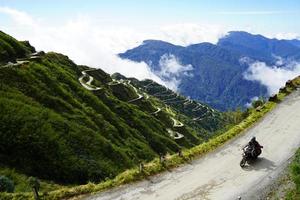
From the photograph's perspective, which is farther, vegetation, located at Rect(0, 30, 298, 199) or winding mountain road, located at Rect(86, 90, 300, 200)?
vegetation, located at Rect(0, 30, 298, 199)

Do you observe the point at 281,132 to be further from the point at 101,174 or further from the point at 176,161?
the point at 101,174

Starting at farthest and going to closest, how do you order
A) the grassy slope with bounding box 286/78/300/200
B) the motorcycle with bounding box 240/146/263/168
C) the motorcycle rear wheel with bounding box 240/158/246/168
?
the motorcycle with bounding box 240/146/263/168
the motorcycle rear wheel with bounding box 240/158/246/168
the grassy slope with bounding box 286/78/300/200

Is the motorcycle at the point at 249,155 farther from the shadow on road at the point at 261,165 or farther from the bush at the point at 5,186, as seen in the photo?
the bush at the point at 5,186

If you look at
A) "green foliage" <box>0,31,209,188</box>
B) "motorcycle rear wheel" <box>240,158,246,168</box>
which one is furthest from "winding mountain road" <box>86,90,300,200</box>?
"green foliage" <box>0,31,209,188</box>

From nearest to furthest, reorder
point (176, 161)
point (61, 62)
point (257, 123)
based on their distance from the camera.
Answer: point (176, 161)
point (257, 123)
point (61, 62)

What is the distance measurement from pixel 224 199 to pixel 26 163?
151ft

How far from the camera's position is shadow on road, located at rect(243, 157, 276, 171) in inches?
1497

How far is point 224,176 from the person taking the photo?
36.8m

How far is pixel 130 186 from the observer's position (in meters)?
35.2

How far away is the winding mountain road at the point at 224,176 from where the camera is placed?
3319cm

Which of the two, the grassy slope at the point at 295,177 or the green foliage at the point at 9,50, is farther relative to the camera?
the green foliage at the point at 9,50

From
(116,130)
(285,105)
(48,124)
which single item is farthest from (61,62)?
(285,105)

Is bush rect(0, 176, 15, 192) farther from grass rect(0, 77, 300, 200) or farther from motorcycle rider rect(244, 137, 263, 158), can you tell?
motorcycle rider rect(244, 137, 263, 158)

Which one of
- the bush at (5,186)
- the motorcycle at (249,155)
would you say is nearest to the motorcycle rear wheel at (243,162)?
the motorcycle at (249,155)
